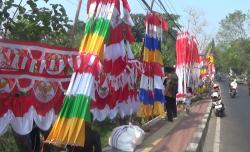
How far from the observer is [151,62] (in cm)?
1159

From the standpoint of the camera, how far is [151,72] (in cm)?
1155

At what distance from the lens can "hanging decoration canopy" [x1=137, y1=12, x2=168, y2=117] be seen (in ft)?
37.2

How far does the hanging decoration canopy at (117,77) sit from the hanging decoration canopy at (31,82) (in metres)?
1.05

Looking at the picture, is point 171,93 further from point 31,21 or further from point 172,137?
point 31,21

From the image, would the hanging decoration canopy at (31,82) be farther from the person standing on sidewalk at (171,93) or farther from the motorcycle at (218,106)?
the motorcycle at (218,106)

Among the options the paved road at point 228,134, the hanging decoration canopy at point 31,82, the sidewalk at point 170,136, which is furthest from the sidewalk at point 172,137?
the hanging decoration canopy at point 31,82

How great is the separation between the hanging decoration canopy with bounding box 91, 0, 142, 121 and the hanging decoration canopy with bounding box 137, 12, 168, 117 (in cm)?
100

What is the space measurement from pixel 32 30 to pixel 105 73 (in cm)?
210

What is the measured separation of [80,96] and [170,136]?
522 cm

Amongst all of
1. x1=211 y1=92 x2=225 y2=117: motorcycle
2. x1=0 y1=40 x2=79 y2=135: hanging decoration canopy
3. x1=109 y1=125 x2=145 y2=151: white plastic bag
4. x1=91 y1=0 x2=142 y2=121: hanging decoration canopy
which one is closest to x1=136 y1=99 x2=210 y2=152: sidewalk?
x1=91 y1=0 x2=142 y2=121: hanging decoration canopy

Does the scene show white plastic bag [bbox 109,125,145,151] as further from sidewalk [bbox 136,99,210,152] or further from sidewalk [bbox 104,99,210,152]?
sidewalk [bbox 136,99,210,152]

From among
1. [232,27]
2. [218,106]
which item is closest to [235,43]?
[232,27]

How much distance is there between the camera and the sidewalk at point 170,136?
367 inches

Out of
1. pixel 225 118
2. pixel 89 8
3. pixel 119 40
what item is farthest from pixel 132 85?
pixel 225 118
